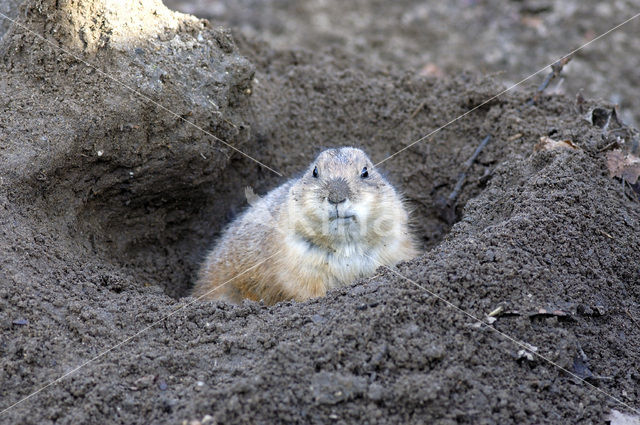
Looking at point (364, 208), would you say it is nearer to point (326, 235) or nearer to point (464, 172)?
point (326, 235)

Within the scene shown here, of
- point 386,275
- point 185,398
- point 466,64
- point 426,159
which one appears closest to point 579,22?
point 466,64

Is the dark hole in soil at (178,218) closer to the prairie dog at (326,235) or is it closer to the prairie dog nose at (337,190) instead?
the prairie dog at (326,235)

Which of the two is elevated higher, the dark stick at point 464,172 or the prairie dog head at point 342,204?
the prairie dog head at point 342,204

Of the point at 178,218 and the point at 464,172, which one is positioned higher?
the point at 178,218

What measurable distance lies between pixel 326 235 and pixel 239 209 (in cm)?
230

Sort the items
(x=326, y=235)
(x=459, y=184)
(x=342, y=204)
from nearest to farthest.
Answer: (x=342, y=204), (x=326, y=235), (x=459, y=184)

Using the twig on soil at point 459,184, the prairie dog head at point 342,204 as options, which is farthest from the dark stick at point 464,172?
the prairie dog head at point 342,204

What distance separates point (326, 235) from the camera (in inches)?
222

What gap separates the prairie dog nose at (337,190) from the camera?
5320mm

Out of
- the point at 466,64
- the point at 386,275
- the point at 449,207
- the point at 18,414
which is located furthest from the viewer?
the point at 466,64

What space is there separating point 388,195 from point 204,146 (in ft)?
6.17

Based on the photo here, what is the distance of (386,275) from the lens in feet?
15.6

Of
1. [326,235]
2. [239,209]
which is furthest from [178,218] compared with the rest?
[326,235]

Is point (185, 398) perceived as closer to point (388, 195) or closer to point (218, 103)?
point (388, 195)
